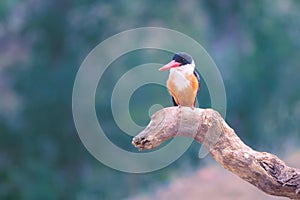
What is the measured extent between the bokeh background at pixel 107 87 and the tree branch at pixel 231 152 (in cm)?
89

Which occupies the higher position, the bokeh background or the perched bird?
the bokeh background

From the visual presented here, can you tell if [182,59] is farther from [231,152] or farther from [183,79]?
[231,152]

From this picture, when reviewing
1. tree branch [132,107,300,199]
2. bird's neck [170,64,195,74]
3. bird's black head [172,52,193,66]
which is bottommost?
tree branch [132,107,300,199]

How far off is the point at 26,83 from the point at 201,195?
27.1 inches

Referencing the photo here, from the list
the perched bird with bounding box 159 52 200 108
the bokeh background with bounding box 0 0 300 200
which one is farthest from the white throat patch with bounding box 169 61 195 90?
the bokeh background with bounding box 0 0 300 200

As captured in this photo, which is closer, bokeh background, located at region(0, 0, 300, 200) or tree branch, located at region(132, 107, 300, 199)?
tree branch, located at region(132, 107, 300, 199)

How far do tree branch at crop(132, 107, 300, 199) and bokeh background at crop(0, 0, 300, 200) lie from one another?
0.89 m

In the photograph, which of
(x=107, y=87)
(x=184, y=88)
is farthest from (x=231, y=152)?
(x=107, y=87)

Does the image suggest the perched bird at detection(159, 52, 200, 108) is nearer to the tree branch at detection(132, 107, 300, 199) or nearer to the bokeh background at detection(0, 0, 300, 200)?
the tree branch at detection(132, 107, 300, 199)

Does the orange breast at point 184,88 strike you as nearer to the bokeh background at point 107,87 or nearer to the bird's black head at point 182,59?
the bird's black head at point 182,59

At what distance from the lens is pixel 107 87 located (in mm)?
1727

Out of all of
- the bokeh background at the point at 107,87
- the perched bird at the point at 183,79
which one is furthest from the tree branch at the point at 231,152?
the bokeh background at the point at 107,87

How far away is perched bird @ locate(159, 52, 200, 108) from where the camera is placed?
2.84 feet

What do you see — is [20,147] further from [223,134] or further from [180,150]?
[223,134]
